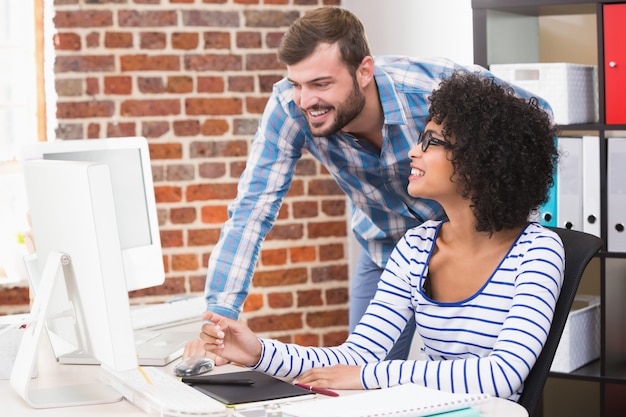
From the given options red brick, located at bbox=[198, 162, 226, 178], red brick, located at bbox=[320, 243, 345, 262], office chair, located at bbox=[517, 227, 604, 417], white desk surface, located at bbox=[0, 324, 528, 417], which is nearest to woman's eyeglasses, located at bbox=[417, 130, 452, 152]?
office chair, located at bbox=[517, 227, 604, 417]

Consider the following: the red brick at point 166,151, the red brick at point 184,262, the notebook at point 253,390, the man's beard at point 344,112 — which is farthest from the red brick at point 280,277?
the notebook at point 253,390

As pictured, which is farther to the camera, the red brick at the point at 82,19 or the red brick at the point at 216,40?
the red brick at the point at 216,40

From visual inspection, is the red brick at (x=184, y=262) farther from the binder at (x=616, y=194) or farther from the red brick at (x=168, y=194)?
the binder at (x=616, y=194)

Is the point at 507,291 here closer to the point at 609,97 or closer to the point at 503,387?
the point at 503,387

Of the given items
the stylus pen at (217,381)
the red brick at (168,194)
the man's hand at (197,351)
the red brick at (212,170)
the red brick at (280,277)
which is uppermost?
the red brick at (212,170)

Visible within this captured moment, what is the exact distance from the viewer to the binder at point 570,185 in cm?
263

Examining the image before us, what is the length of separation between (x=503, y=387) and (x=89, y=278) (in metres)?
0.71

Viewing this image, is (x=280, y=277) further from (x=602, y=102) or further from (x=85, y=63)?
(x=602, y=102)

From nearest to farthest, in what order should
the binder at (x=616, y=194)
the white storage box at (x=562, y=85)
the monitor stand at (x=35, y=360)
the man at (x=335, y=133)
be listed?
the monitor stand at (x=35, y=360) < the man at (x=335, y=133) < the binder at (x=616, y=194) < the white storage box at (x=562, y=85)

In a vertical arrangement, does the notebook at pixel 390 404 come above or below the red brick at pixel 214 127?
below

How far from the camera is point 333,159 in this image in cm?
230

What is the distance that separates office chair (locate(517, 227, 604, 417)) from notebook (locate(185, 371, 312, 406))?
39 centimetres

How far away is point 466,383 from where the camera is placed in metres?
1.51

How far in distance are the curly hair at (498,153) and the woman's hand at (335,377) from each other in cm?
38
